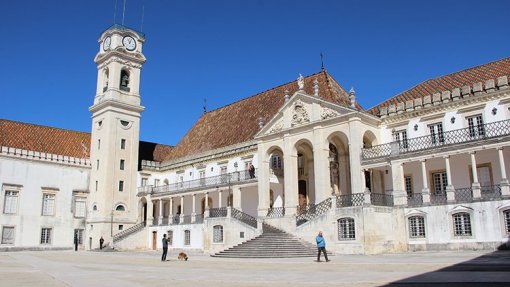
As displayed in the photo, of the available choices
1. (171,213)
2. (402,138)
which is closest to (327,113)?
(402,138)

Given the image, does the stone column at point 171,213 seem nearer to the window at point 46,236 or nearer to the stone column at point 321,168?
the window at point 46,236

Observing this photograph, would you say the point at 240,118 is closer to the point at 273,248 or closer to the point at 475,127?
the point at 273,248

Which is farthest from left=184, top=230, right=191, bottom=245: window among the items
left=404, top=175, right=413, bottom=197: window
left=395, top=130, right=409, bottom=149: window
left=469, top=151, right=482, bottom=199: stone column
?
left=469, top=151, right=482, bottom=199: stone column

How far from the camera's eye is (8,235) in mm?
35125

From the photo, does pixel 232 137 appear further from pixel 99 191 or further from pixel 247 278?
pixel 247 278

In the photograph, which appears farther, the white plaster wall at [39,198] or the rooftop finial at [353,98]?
the white plaster wall at [39,198]

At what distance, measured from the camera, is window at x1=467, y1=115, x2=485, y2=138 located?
909 inches

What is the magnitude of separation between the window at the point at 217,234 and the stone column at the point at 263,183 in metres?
2.62

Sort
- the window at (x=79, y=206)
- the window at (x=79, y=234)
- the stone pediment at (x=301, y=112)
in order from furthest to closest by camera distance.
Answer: the window at (x=79, y=206) < the window at (x=79, y=234) < the stone pediment at (x=301, y=112)

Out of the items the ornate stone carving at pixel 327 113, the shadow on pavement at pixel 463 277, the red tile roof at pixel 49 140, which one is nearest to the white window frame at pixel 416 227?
the ornate stone carving at pixel 327 113

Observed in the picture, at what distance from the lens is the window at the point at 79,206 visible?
3928cm

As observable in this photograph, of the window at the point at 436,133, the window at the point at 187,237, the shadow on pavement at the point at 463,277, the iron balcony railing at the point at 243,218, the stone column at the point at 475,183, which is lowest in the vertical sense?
the shadow on pavement at the point at 463,277

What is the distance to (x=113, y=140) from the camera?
39.4 meters

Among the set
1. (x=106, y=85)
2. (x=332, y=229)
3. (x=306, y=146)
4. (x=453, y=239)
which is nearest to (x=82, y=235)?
(x=106, y=85)
